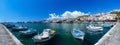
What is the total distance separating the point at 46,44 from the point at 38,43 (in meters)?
1.67

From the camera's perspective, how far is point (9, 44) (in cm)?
2152

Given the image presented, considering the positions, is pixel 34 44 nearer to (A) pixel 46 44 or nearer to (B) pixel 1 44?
(A) pixel 46 44

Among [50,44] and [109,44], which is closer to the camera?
[109,44]

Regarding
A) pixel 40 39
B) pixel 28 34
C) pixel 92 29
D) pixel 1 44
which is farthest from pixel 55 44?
pixel 92 29

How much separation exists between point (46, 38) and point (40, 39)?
183 cm

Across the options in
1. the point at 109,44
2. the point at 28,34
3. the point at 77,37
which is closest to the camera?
the point at 109,44

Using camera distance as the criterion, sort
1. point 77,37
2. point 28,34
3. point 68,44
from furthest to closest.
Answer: point 28,34
point 77,37
point 68,44

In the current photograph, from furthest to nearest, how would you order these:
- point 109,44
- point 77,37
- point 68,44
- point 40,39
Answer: point 77,37 < point 40,39 < point 68,44 < point 109,44

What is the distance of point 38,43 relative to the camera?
1184 inches

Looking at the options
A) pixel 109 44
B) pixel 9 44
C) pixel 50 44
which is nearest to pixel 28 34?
pixel 50 44

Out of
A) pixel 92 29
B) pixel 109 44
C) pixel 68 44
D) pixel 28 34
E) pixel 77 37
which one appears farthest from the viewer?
pixel 92 29

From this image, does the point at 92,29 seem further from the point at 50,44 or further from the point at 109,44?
the point at 109,44

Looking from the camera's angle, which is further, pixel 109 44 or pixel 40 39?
pixel 40 39

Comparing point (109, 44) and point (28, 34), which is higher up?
point (28, 34)
